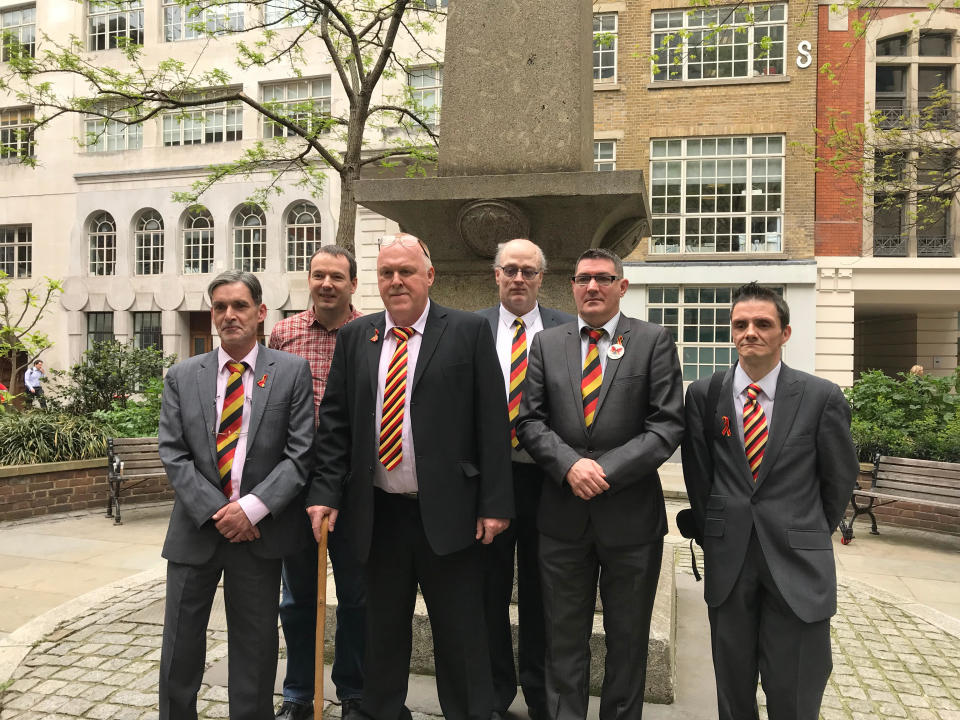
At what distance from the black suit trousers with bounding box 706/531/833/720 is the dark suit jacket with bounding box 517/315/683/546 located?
0.40 metres

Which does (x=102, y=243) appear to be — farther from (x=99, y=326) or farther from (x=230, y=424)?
(x=230, y=424)

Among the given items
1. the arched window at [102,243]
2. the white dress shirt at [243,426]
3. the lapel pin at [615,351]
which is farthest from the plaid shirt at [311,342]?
the arched window at [102,243]

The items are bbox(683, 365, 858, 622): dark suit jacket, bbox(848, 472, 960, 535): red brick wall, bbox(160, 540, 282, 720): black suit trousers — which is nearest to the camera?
bbox(683, 365, 858, 622): dark suit jacket

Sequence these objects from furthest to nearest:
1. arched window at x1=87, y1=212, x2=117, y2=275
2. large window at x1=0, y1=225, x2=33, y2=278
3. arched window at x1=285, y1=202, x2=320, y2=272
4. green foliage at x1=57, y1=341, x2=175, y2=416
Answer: large window at x1=0, y1=225, x2=33, y2=278, arched window at x1=87, y1=212, x2=117, y2=275, arched window at x1=285, y1=202, x2=320, y2=272, green foliage at x1=57, y1=341, x2=175, y2=416

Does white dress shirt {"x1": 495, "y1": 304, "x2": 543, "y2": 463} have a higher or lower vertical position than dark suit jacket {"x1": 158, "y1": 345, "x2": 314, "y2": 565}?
higher

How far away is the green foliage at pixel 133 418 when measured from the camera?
9.88 m

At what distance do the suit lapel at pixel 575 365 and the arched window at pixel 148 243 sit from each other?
23.8 meters

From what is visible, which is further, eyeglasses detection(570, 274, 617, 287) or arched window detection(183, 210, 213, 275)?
arched window detection(183, 210, 213, 275)

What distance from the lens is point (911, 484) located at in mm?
8133

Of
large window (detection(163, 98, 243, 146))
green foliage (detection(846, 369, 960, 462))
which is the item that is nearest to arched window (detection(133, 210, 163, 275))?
large window (detection(163, 98, 243, 146))

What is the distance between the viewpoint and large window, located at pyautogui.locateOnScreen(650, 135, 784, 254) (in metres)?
18.3

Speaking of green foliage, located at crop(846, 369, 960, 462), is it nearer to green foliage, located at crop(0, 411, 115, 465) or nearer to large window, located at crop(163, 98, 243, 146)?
green foliage, located at crop(0, 411, 115, 465)

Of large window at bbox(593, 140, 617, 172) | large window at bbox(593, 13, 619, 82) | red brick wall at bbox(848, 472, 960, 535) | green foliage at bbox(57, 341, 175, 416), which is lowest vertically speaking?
red brick wall at bbox(848, 472, 960, 535)

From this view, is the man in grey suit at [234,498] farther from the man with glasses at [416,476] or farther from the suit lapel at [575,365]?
the suit lapel at [575,365]
